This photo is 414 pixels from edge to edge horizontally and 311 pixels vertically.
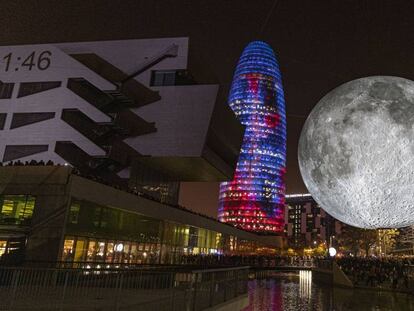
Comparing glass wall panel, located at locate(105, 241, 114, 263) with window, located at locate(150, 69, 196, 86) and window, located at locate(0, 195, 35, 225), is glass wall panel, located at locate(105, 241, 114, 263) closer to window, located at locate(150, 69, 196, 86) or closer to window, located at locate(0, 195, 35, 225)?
window, located at locate(0, 195, 35, 225)

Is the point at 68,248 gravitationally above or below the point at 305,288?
above

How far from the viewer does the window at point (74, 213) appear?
24.5m

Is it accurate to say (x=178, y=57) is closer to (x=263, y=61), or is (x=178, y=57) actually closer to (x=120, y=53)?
(x=120, y=53)

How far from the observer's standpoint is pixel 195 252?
50.9 meters

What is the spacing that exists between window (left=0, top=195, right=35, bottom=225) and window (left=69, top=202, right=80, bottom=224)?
2341 mm

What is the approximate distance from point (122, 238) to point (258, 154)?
113441mm

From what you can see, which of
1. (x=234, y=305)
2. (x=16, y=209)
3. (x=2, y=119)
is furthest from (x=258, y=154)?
(x=234, y=305)

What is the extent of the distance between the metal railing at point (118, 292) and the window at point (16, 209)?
10.5 metres

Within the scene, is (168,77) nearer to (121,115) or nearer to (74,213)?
(121,115)

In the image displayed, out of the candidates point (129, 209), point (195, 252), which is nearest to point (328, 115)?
point (129, 209)

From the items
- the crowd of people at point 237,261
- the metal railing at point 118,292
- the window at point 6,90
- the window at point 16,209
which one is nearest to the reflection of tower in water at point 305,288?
the crowd of people at point 237,261

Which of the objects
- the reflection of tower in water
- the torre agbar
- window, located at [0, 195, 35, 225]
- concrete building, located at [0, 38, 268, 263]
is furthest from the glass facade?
the torre agbar

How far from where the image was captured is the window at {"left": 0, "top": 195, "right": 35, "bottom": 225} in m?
23.3

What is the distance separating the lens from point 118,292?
10.3 metres
